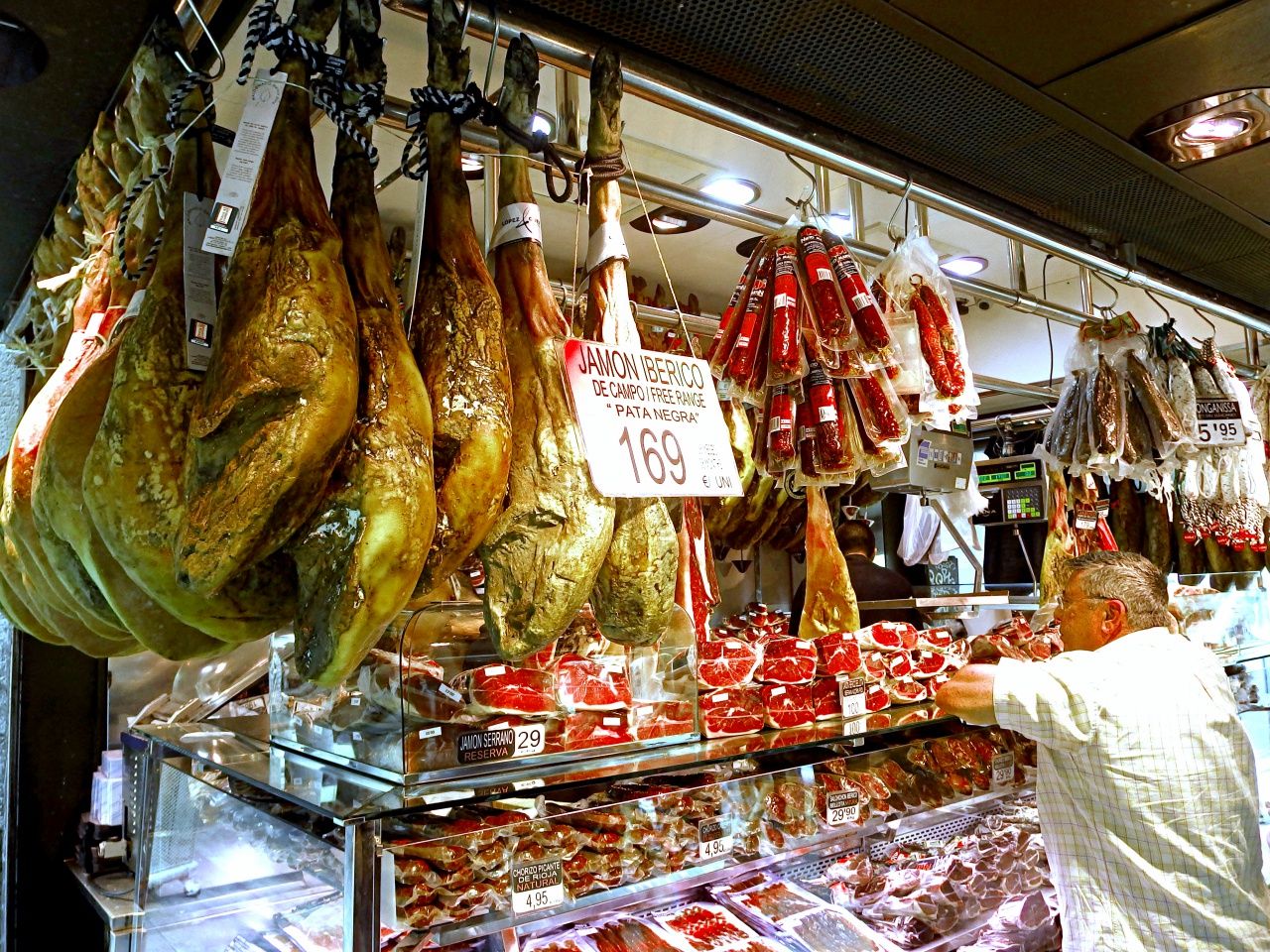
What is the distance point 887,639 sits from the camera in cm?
287

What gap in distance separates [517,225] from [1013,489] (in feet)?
19.7

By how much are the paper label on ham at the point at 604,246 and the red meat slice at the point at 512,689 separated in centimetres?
78

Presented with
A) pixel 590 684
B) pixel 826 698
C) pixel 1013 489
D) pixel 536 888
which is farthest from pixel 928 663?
pixel 1013 489

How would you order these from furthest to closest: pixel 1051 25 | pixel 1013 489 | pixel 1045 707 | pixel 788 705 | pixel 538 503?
1. pixel 1013 489
2. pixel 1045 707
3. pixel 788 705
4. pixel 1051 25
5. pixel 538 503

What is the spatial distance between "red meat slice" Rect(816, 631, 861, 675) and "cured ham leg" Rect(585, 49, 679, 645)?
1361 mm

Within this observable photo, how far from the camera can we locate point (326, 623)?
3.23ft

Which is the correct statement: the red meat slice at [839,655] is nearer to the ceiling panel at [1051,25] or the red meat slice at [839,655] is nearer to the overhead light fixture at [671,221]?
the ceiling panel at [1051,25]

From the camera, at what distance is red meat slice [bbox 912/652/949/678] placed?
2.92 meters

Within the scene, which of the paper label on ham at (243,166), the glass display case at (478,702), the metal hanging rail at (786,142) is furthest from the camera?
the glass display case at (478,702)

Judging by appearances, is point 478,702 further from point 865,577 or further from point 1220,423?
point 865,577

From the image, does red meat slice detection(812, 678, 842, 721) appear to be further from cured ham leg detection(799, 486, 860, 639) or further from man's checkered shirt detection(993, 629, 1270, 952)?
cured ham leg detection(799, 486, 860, 639)

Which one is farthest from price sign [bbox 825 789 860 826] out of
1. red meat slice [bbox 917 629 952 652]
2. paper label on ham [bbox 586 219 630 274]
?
paper label on ham [bbox 586 219 630 274]

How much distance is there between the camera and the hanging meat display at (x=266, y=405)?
92 centimetres

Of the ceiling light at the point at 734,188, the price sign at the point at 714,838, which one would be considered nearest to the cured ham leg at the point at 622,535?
the price sign at the point at 714,838
